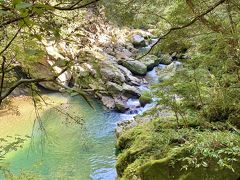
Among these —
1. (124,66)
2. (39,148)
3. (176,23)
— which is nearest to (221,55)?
(176,23)

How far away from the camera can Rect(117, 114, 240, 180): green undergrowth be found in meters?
3.32

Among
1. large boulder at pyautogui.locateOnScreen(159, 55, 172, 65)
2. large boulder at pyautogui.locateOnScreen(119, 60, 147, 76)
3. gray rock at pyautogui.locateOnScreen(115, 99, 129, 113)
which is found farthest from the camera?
large boulder at pyautogui.locateOnScreen(119, 60, 147, 76)

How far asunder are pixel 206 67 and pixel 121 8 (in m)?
1.90

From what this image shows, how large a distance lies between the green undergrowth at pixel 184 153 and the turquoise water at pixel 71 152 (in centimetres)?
160

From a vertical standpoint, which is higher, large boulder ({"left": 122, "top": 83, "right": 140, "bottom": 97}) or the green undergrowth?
large boulder ({"left": 122, "top": 83, "right": 140, "bottom": 97})

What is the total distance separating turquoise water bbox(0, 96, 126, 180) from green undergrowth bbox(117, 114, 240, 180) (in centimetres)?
160

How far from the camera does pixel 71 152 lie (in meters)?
7.61

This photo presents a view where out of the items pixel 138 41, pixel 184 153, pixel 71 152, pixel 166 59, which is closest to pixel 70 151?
pixel 71 152

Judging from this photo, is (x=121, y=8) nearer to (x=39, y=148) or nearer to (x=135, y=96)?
(x=39, y=148)

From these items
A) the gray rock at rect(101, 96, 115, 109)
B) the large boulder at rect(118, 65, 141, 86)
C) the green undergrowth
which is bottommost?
the green undergrowth

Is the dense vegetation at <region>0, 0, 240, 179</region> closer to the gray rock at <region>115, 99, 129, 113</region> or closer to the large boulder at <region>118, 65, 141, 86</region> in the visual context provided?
the gray rock at <region>115, 99, 129, 113</region>

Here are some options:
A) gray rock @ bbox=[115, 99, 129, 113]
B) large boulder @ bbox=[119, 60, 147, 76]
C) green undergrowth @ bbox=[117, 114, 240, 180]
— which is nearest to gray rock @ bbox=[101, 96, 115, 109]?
gray rock @ bbox=[115, 99, 129, 113]

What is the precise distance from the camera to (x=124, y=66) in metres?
13.0

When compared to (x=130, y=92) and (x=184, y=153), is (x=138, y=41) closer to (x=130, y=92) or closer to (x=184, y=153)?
(x=130, y=92)
